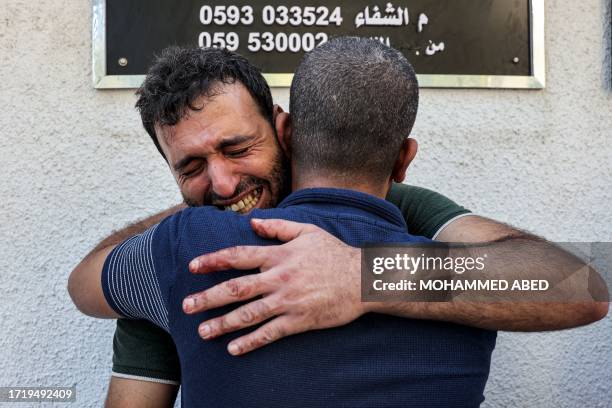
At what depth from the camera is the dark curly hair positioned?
1861 millimetres

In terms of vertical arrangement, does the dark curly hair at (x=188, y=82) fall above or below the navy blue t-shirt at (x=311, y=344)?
above

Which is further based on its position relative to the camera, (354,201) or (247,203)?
(247,203)

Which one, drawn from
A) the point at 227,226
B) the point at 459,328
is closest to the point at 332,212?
the point at 227,226

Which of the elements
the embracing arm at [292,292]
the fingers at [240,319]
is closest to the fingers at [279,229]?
the embracing arm at [292,292]

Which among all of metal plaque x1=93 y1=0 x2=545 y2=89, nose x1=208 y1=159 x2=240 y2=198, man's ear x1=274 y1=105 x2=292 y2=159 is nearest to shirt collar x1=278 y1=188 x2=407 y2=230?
man's ear x1=274 y1=105 x2=292 y2=159

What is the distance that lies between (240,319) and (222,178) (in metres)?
0.68

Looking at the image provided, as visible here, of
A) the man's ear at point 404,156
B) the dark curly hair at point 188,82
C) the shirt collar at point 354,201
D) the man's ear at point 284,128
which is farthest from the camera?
the dark curly hair at point 188,82

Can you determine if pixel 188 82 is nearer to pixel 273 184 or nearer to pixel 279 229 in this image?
pixel 273 184

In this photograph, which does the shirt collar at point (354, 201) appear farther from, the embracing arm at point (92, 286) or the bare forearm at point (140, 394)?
the bare forearm at point (140, 394)

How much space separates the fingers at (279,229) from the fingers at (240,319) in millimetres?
129

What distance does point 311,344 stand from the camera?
1253 mm

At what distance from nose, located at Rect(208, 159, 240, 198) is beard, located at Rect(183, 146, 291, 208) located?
2 cm

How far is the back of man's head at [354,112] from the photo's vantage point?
1419mm

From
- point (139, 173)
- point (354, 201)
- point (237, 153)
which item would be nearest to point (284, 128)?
point (237, 153)
